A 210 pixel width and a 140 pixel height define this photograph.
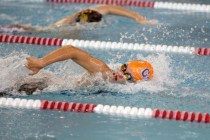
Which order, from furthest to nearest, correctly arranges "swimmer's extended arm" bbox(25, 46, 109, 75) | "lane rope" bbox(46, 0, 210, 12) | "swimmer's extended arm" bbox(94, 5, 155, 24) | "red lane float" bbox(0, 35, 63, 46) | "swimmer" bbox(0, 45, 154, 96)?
1. "lane rope" bbox(46, 0, 210, 12)
2. "swimmer's extended arm" bbox(94, 5, 155, 24)
3. "red lane float" bbox(0, 35, 63, 46)
4. "swimmer" bbox(0, 45, 154, 96)
5. "swimmer's extended arm" bbox(25, 46, 109, 75)

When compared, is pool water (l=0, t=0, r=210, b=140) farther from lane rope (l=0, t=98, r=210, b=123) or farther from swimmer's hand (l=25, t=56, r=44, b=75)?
swimmer's hand (l=25, t=56, r=44, b=75)

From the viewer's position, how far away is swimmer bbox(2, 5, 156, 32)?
734 cm

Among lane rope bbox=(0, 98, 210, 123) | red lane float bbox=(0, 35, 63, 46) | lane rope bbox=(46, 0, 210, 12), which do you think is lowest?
red lane float bbox=(0, 35, 63, 46)

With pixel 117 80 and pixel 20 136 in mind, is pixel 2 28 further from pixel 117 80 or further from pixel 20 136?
pixel 20 136

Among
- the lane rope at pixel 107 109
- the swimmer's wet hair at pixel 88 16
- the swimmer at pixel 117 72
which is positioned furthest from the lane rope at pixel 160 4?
the lane rope at pixel 107 109

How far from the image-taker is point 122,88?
530 cm

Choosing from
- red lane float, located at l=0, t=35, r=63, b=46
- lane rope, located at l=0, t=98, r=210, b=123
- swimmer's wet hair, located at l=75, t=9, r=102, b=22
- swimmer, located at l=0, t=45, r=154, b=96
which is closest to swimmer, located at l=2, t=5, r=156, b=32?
swimmer's wet hair, located at l=75, t=9, r=102, b=22

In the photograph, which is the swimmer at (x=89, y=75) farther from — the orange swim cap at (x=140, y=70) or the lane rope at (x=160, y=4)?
the lane rope at (x=160, y=4)

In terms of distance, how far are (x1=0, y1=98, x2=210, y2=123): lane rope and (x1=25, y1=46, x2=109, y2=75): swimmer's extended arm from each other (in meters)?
0.29

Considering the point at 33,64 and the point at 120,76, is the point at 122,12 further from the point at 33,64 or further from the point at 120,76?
the point at 33,64

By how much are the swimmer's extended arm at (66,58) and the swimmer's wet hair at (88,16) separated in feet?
6.92

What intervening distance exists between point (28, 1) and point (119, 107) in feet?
14.9

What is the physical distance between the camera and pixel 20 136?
14.2 ft

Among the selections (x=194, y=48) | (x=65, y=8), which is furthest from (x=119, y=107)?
(x=65, y=8)
